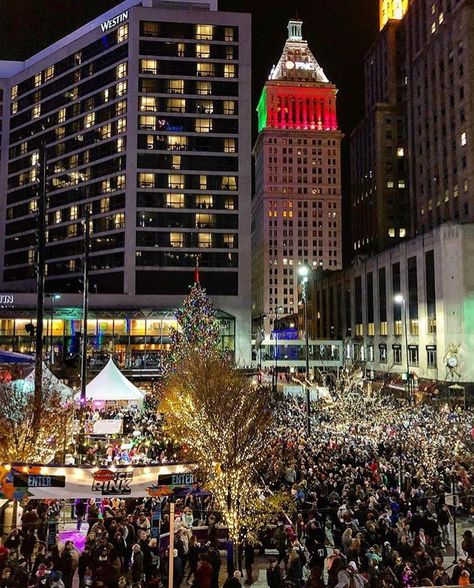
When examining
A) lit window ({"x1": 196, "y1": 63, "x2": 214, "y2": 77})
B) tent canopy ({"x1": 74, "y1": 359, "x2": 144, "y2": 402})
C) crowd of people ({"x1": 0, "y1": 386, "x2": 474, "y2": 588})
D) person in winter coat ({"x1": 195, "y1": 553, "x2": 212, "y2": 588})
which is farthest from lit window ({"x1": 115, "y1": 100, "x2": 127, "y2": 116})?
person in winter coat ({"x1": 195, "y1": 553, "x2": 212, "y2": 588})

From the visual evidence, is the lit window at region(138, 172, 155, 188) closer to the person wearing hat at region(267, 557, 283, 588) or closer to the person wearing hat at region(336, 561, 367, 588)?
the person wearing hat at region(267, 557, 283, 588)

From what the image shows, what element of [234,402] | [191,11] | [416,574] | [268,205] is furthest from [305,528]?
[268,205]

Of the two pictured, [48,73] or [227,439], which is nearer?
[227,439]

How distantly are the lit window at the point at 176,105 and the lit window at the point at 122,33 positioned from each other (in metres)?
11.0

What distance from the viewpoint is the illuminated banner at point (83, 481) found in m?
11.5

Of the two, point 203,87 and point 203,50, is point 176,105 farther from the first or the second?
point 203,50

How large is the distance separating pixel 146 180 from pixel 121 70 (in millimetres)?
15893

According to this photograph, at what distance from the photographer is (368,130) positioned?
12194 cm

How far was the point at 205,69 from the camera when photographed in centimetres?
7950

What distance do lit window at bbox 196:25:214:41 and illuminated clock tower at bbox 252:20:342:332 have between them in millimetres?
81161

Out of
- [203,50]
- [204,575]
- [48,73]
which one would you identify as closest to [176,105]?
[203,50]

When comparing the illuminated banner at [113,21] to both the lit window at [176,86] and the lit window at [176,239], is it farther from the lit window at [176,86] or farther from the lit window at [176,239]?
the lit window at [176,239]

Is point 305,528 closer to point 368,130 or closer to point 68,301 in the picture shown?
point 68,301

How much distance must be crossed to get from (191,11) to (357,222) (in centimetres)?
6469
